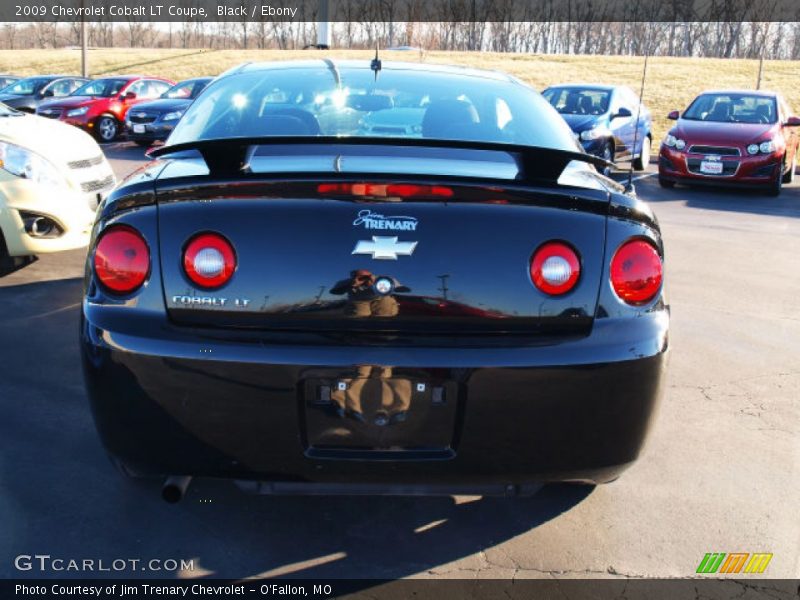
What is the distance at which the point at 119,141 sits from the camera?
60.0 ft

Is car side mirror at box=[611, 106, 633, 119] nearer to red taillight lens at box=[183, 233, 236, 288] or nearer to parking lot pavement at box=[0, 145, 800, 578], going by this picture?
parking lot pavement at box=[0, 145, 800, 578]

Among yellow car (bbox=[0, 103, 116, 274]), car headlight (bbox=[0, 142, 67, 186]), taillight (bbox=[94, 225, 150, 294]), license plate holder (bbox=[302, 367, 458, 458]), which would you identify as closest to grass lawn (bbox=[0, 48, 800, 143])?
yellow car (bbox=[0, 103, 116, 274])

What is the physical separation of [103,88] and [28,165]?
14.7 meters

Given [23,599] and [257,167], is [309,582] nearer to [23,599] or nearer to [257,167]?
[23,599]

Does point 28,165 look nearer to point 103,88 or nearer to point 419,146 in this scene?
point 419,146

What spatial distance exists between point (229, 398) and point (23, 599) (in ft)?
2.89

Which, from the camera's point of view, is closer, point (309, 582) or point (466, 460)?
point (466, 460)

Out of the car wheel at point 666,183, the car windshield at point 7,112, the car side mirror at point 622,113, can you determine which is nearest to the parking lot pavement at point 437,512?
the car windshield at point 7,112

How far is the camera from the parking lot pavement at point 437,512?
2.58 m

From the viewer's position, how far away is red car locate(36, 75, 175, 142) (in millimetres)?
17734

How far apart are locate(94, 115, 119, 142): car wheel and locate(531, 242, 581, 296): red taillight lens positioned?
57.5 ft

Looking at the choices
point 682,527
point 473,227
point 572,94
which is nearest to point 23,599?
point 473,227

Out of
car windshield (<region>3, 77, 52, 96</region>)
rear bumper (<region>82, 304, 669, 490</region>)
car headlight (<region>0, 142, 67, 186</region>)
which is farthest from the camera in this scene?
car windshield (<region>3, 77, 52, 96</region>)

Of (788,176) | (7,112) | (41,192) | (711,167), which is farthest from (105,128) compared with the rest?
(788,176)
